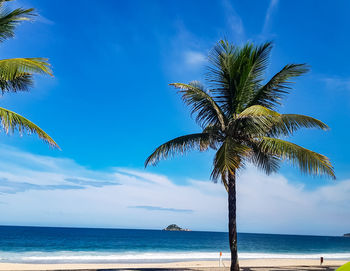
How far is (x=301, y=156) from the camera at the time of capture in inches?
352

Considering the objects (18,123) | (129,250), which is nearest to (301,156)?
(18,123)

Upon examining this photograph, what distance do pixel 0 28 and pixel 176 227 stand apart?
14814 cm

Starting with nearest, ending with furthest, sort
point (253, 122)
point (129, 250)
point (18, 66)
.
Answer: point (18, 66), point (253, 122), point (129, 250)

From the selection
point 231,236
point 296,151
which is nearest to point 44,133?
point 231,236

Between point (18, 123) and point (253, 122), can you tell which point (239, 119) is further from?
point (18, 123)

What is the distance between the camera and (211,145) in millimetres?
10961

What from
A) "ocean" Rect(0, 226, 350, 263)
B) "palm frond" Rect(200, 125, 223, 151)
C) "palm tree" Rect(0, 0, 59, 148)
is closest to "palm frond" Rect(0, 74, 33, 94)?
"palm tree" Rect(0, 0, 59, 148)

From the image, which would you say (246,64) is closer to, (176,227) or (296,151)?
(296,151)

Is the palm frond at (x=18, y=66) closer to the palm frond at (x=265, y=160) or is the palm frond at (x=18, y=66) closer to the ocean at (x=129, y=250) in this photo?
the palm frond at (x=265, y=160)

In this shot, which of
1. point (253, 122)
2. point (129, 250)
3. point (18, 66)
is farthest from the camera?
point (129, 250)

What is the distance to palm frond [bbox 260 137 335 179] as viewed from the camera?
869 cm

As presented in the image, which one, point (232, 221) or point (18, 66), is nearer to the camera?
point (18, 66)

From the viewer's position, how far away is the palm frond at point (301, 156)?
28.5 feet

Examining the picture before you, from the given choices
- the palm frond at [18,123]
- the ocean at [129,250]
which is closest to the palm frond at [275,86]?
the palm frond at [18,123]
